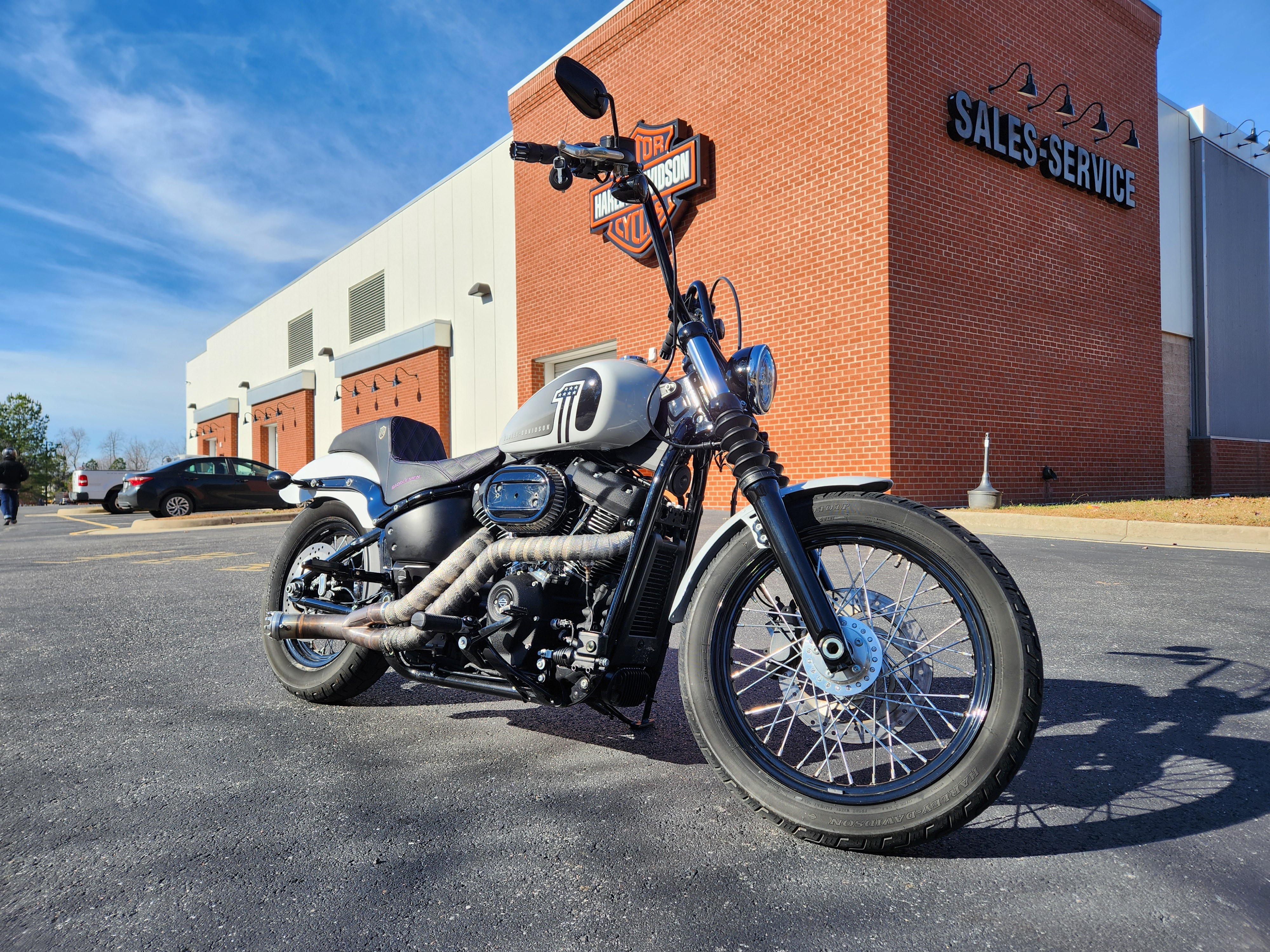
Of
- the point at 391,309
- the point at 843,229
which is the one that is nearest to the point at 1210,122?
the point at 843,229

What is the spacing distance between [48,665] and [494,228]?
54.7 feet

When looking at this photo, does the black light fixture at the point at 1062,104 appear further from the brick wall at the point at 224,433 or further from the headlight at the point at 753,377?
the brick wall at the point at 224,433

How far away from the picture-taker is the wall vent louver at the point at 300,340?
29.0 m

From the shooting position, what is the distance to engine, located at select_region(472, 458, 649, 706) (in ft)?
7.70

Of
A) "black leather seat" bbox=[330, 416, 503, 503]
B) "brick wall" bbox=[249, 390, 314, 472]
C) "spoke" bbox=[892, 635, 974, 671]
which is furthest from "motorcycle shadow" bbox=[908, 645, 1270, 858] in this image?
"brick wall" bbox=[249, 390, 314, 472]

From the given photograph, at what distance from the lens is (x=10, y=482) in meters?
17.3

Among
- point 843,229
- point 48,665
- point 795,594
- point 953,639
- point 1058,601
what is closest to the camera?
point 795,594

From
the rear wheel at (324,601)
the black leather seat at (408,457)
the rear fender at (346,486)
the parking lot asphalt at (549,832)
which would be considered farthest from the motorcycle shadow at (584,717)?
the black leather seat at (408,457)

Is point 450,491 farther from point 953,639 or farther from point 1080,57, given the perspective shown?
point 1080,57

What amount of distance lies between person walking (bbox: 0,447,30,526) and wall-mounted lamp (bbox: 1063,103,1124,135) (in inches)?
849

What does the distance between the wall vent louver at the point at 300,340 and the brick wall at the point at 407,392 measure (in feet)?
14.0

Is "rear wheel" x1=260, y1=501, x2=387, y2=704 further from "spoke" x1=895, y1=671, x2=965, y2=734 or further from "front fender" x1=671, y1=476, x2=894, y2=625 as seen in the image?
"spoke" x1=895, y1=671, x2=965, y2=734

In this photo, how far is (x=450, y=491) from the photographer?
116 inches

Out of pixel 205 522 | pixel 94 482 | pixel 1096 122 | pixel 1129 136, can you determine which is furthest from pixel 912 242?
pixel 94 482
